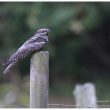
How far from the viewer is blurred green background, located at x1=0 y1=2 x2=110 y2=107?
53.3 ft

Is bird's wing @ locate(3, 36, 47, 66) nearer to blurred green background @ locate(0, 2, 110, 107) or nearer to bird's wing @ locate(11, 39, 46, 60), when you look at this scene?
bird's wing @ locate(11, 39, 46, 60)

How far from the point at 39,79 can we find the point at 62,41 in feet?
40.2

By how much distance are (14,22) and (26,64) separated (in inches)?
38.5

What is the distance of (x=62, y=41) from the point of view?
58.7 feet

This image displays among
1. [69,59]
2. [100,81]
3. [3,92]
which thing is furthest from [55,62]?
[3,92]

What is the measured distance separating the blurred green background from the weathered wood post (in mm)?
9235

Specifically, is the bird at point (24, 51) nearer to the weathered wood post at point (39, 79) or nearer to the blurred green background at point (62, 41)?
the weathered wood post at point (39, 79)

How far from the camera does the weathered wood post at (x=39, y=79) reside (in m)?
5.66

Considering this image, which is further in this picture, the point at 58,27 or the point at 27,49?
the point at 58,27

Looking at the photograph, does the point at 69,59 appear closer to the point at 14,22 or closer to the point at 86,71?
the point at 86,71

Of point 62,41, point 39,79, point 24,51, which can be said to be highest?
point 62,41

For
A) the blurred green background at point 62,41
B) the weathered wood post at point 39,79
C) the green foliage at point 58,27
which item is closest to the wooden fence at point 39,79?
the weathered wood post at point 39,79

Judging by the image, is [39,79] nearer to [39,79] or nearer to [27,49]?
[39,79]

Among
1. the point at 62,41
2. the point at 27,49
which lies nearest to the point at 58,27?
the point at 62,41
